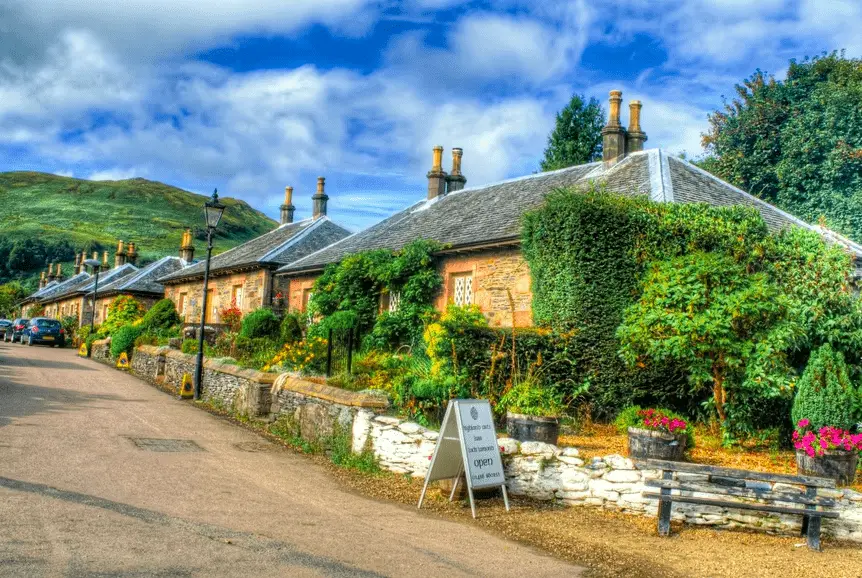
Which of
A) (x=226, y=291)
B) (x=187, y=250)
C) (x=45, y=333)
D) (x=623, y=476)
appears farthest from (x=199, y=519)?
(x=187, y=250)

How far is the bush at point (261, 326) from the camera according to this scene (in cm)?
2320

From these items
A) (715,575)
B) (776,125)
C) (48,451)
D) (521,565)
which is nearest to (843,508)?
(715,575)

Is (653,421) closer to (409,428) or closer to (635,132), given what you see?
(409,428)

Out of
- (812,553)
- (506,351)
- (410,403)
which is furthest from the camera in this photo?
(506,351)

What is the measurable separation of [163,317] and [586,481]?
27.5 metres

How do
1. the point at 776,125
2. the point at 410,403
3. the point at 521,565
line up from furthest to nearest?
the point at 776,125 < the point at 410,403 < the point at 521,565

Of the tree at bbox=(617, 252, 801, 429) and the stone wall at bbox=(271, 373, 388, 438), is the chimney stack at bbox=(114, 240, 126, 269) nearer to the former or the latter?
the stone wall at bbox=(271, 373, 388, 438)

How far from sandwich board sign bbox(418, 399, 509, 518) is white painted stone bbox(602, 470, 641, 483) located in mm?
1220

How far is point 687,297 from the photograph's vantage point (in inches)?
454

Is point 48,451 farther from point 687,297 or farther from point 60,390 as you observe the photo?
point 687,297

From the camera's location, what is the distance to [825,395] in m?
10.1

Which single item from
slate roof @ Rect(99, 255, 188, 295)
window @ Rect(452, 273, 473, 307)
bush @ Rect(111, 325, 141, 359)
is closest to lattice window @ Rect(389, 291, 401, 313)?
window @ Rect(452, 273, 473, 307)

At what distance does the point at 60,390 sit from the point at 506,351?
33.2ft

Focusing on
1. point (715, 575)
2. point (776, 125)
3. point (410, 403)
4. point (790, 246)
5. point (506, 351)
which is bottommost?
point (715, 575)
